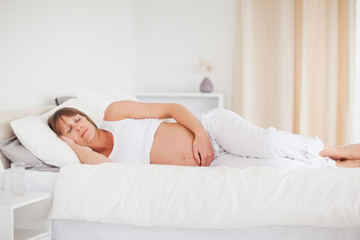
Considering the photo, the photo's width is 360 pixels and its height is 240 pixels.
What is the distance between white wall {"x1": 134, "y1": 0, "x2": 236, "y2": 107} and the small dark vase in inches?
6.8

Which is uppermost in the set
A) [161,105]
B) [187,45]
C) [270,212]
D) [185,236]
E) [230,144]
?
[187,45]

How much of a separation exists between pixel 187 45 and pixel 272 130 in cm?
252

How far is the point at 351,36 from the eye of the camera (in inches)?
156

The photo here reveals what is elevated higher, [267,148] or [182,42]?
[182,42]

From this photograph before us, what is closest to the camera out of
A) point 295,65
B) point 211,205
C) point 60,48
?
point 211,205

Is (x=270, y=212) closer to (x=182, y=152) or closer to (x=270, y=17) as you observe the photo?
(x=182, y=152)

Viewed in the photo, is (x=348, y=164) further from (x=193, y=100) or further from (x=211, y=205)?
(x=193, y=100)

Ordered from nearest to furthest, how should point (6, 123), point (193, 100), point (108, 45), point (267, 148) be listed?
point (267, 148) < point (6, 123) < point (108, 45) < point (193, 100)

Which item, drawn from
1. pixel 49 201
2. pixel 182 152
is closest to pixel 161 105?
pixel 182 152

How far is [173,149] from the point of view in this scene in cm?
233

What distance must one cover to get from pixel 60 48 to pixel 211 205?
6.08 feet

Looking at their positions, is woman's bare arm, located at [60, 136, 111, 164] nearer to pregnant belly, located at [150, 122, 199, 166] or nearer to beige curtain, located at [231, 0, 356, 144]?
pregnant belly, located at [150, 122, 199, 166]

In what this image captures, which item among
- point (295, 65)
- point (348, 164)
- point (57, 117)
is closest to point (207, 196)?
point (348, 164)

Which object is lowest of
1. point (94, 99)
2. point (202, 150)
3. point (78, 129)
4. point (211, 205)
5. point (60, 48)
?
point (211, 205)
